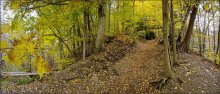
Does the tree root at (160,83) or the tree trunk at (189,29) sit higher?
the tree trunk at (189,29)

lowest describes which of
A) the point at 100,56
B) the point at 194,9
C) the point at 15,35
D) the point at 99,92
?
the point at 99,92

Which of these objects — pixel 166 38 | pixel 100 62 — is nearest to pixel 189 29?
pixel 166 38

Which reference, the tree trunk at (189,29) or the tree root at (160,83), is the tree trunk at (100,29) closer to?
the tree trunk at (189,29)

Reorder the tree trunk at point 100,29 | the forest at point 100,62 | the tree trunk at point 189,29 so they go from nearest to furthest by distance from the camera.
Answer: the forest at point 100,62, the tree trunk at point 189,29, the tree trunk at point 100,29

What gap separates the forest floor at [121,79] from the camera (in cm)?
957

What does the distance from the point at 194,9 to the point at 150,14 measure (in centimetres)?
1248

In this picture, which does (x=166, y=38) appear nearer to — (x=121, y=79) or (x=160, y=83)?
(x=160, y=83)

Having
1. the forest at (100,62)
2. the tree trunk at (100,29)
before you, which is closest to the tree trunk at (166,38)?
the forest at (100,62)

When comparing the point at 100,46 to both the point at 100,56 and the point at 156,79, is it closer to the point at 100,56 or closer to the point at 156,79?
the point at 100,56

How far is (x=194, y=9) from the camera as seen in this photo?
12.8m

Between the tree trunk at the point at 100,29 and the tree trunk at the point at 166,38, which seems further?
the tree trunk at the point at 100,29

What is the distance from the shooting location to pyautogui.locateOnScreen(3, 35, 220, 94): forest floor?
9.57 meters

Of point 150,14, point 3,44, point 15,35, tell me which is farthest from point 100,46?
point 150,14

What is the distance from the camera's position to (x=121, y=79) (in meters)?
11.4
